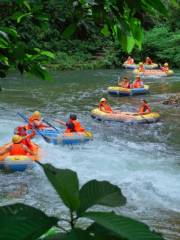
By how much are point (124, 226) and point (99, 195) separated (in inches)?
4.7

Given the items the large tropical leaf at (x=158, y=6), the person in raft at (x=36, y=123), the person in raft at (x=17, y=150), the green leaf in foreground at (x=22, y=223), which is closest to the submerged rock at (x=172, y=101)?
the person in raft at (x=36, y=123)

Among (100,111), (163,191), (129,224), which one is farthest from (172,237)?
(100,111)

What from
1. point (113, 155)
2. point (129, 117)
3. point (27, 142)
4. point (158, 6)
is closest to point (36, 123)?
point (27, 142)

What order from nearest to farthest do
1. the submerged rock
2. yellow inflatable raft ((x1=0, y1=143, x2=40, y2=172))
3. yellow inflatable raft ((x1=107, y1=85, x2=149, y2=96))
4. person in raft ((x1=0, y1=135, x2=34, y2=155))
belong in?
yellow inflatable raft ((x1=0, y1=143, x2=40, y2=172)) → person in raft ((x1=0, y1=135, x2=34, y2=155)) → the submerged rock → yellow inflatable raft ((x1=107, y1=85, x2=149, y2=96))

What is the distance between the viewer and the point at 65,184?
963 millimetres

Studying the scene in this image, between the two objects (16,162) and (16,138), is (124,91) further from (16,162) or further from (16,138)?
(16,162)

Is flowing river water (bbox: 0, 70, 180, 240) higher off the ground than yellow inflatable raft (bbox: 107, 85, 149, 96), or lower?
lower

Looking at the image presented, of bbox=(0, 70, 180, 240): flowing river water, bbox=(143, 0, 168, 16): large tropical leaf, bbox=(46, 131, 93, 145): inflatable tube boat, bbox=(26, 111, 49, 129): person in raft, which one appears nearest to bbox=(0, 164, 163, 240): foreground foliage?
bbox=(143, 0, 168, 16): large tropical leaf

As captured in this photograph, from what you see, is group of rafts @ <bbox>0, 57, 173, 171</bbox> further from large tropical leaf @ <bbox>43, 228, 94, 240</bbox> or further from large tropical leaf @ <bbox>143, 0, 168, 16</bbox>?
large tropical leaf @ <bbox>43, 228, 94, 240</bbox>

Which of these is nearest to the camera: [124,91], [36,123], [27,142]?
[27,142]

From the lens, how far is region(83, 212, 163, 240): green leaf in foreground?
88 centimetres

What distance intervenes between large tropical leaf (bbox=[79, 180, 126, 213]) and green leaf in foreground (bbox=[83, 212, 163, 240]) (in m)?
0.04

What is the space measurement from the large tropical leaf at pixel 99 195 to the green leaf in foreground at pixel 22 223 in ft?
0.25

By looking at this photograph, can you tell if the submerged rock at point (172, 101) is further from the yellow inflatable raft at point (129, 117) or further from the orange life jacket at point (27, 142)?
the orange life jacket at point (27, 142)
